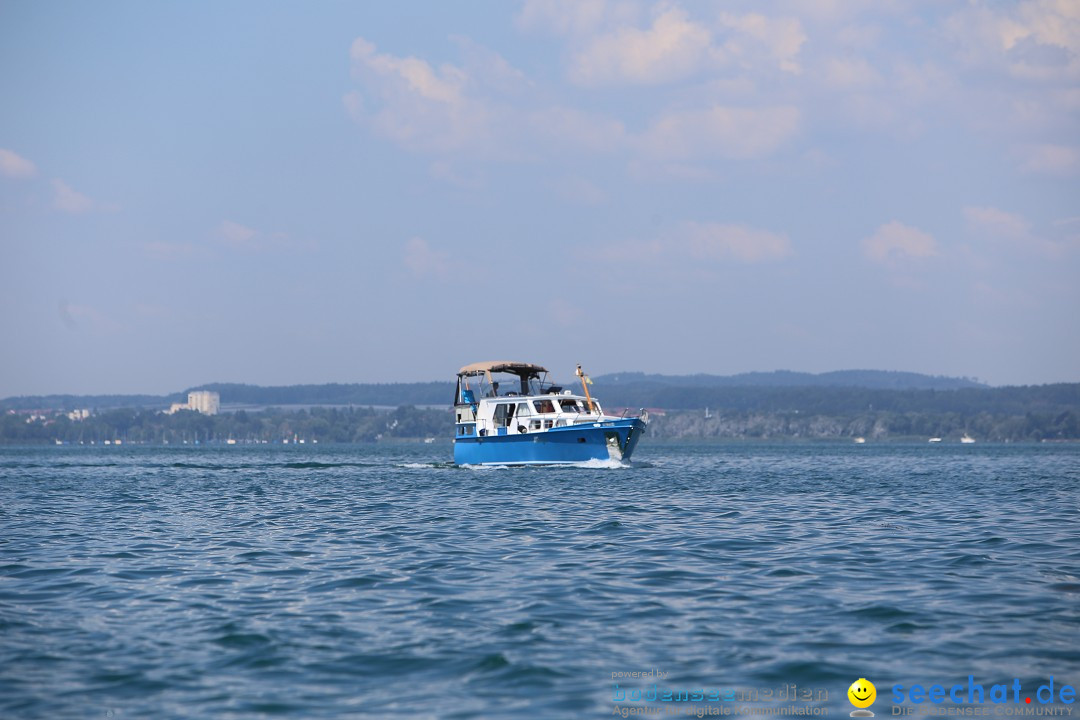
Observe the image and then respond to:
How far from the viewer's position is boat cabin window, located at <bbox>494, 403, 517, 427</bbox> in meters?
61.7

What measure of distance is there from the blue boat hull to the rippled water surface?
80.7ft

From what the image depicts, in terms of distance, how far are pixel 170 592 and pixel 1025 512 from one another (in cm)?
2545

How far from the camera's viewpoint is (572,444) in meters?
57.9

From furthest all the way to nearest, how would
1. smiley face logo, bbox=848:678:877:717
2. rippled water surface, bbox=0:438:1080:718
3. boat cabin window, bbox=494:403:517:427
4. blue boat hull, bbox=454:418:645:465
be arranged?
boat cabin window, bbox=494:403:517:427, blue boat hull, bbox=454:418:645:465, rippled water surface, bbox=0:438:1080:718, smiley face logo, bbox=848:678:877:717

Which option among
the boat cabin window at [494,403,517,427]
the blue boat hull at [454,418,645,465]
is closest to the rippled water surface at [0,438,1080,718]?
the blue boat hull at [454,418,645,465]

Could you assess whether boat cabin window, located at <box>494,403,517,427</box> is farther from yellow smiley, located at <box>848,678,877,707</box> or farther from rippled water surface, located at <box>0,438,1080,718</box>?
yellow smiley, located at <box>848,678,877,707</box>

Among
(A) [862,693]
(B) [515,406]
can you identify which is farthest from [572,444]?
(A) [862,693]

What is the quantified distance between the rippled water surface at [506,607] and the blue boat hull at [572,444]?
80.7 feet

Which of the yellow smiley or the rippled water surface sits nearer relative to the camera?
the yellow smiley

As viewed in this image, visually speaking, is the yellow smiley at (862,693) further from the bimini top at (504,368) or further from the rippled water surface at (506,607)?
the bimini top at (504,368)

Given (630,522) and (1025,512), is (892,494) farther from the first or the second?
(630,522)

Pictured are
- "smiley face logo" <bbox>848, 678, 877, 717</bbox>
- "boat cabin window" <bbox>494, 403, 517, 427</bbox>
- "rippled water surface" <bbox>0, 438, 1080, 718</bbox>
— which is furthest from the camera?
"boat cabin window" <bbox>494, 403, 517, 427</bbox>

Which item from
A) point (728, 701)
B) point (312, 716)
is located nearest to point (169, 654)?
point (312, 716)

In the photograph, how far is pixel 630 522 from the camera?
94.8ft
